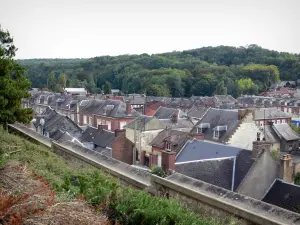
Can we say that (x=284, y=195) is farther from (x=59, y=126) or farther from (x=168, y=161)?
(x=59, y=126)

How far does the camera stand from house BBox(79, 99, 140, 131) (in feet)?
146

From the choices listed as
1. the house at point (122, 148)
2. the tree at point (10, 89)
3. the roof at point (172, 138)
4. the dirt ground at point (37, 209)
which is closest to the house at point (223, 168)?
the roof at point (172, 138)

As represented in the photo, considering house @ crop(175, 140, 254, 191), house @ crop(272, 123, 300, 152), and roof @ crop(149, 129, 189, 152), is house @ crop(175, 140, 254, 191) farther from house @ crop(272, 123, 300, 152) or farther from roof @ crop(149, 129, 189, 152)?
house @ crop(272, 123, 300, 152)

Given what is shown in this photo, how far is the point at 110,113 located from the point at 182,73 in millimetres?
80841

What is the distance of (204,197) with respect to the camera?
269 inches

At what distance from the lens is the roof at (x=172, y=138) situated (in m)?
26.3

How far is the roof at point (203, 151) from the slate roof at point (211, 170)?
4.33 ft

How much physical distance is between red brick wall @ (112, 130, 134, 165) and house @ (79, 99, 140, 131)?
45.6 feet

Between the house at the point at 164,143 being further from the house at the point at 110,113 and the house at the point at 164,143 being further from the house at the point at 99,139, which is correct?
the house at the point at 110,113

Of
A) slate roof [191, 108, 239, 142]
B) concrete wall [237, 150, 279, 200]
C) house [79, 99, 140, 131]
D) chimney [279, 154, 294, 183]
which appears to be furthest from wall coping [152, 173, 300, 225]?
house [79, 99, 140, 131]

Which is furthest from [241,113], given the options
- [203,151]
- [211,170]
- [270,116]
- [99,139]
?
[270,116]

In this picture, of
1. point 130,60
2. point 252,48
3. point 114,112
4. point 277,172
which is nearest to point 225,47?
point 252,48

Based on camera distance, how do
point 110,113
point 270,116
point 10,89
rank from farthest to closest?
1. point 270,116
2. point 110,113
3. point 10,89

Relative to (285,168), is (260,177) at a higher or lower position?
lower
